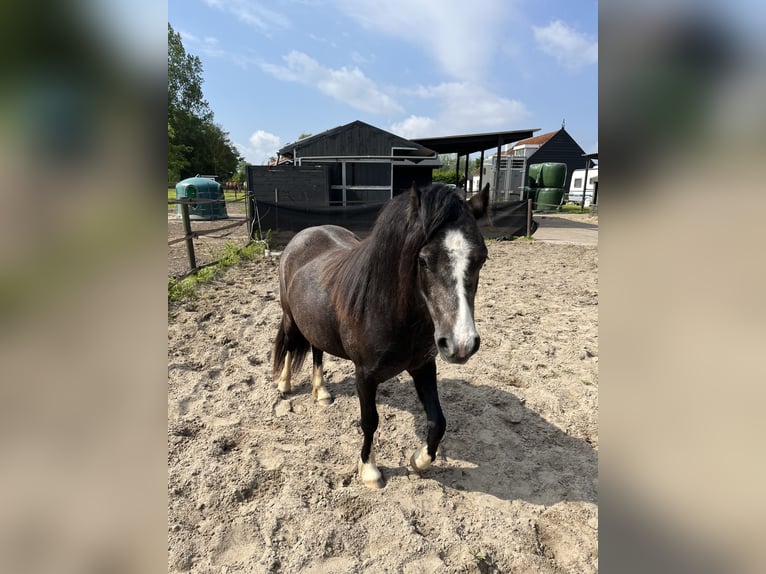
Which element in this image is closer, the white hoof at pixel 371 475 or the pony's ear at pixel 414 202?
the pony's ear at pixel 414 202

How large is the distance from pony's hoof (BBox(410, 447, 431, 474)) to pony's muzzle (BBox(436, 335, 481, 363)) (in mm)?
958

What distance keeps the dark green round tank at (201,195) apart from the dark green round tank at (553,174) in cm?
1638

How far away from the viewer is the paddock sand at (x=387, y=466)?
5.60 feet

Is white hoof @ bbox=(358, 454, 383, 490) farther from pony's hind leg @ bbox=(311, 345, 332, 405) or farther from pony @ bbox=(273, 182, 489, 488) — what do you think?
pony's hind leg @ bbox=(311, 345, 332, 405)

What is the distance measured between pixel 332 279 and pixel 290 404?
3.94ft

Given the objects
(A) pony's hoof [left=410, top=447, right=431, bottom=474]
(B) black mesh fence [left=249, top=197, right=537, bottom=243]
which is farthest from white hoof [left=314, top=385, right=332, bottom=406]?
(B) black mesh fence [left=249, top=197, right=537, bottom=243]

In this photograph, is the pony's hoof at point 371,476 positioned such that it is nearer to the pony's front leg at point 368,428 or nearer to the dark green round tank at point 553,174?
the pony's front leg at point 368,428

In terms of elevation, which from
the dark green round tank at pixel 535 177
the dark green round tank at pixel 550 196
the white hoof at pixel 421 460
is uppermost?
the dark green round tank at pixel 535 177

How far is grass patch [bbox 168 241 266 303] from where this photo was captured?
499cm

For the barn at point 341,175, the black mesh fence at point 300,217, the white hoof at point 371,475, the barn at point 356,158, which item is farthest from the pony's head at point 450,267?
the barn at point 356,158
